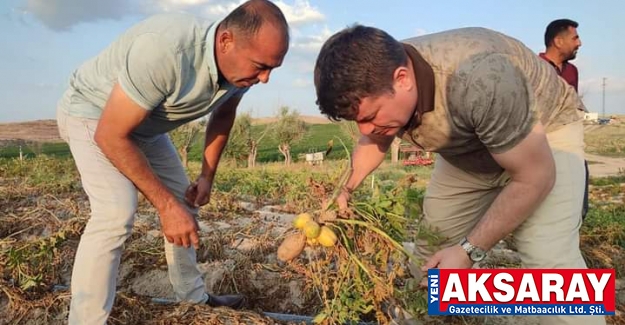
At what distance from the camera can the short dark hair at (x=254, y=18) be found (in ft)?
7.75

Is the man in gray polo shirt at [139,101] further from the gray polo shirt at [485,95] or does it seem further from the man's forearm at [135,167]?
the gray polo shirt at [485,95]

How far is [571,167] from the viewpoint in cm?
230

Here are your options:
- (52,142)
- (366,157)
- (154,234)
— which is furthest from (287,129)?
(366,157)

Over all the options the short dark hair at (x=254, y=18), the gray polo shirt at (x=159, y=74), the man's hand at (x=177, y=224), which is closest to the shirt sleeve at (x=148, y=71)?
the gray polo shirt at (x=159, y=74)

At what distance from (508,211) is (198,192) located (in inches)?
75.1

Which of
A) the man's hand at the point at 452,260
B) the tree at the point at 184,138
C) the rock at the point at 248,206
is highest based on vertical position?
Answer: the man's hand at the point at 452,260

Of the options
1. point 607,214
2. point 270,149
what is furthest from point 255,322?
point 270,149

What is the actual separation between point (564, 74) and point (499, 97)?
3.36 metres

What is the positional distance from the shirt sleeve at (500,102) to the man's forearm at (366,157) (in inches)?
29.5

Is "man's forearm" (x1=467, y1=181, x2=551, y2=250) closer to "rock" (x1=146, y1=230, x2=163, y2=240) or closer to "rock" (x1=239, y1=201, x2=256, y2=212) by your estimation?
"rock" (x1=146, y1=230, x2=163, y2=240)

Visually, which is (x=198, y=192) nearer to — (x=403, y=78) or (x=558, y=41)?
(x=403, y=78)

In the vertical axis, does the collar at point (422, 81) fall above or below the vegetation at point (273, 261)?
above

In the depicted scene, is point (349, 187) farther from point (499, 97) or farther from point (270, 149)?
point (270, 149)

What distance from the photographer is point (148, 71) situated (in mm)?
2283
